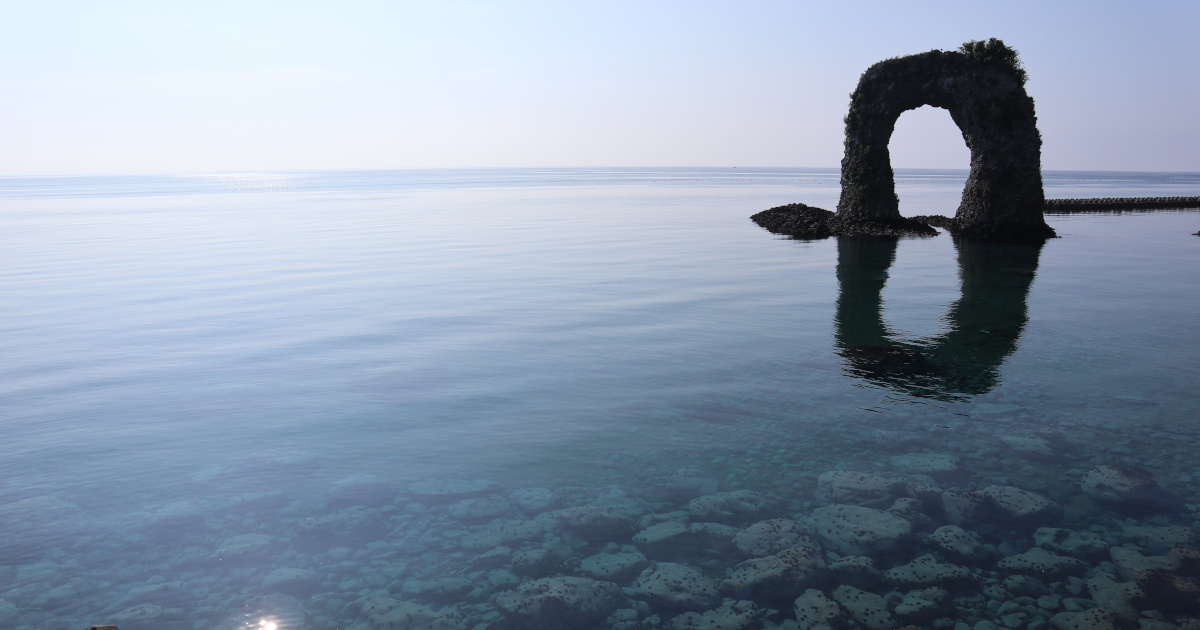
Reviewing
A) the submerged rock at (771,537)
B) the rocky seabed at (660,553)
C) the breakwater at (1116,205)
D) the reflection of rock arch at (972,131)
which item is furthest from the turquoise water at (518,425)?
the breakwater at (1116,205)

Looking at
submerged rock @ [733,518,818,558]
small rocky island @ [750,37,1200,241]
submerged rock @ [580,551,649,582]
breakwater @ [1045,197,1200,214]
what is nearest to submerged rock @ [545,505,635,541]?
submerged rock @ [580,551,649,582]

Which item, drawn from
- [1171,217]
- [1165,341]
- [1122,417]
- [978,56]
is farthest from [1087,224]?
[1122,417]

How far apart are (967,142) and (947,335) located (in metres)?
28.5

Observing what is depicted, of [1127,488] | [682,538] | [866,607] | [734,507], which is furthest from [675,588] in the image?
[1127,488]

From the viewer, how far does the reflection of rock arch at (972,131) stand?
36.7m

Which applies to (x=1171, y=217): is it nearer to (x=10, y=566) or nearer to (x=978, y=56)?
(x=978, y=56)

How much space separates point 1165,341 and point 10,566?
1938cm

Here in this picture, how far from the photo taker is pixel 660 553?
22.6 ft

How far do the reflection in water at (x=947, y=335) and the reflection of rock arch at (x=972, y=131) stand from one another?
10920 mm

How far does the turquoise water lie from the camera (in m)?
6.55

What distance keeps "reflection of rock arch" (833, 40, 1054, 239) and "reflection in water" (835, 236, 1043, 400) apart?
35.8ft

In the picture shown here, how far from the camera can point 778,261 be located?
29203 mm

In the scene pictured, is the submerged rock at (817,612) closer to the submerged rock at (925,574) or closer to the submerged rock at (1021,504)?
the submerged rock at (925,574)

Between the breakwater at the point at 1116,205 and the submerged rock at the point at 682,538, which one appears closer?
the submerged rock at the point at 682,538
